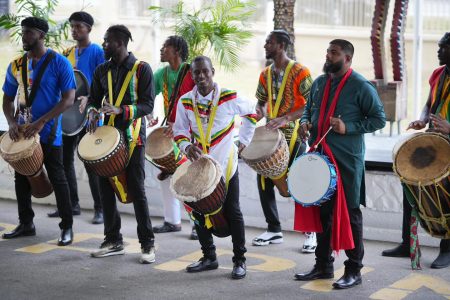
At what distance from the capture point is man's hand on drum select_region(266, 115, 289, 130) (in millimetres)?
7328

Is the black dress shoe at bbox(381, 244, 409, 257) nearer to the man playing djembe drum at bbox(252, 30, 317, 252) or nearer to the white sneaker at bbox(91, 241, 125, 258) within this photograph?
the man playing djembe drum at bbox(252, 30, 317, 252)

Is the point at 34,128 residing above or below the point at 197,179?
above

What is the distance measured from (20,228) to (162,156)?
156 centimetres

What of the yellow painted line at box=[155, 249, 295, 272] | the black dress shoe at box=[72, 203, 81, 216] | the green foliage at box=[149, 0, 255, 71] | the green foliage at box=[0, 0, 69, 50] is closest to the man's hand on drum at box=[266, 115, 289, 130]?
the yellow painted line at box=[155, 249, 295, 272]

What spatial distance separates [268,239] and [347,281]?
5.36ft

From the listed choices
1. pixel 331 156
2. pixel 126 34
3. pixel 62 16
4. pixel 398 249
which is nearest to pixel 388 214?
pixel 398 249

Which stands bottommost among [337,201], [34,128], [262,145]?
[337,201]

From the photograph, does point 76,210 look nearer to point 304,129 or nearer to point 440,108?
point 304,129

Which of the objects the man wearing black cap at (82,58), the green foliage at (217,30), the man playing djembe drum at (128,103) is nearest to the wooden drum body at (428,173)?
the man playing djembe drum at (128,103)

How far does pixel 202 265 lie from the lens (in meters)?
7.02

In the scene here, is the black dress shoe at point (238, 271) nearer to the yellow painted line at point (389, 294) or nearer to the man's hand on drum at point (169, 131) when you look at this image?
the yellow painted line at point (389, 294)

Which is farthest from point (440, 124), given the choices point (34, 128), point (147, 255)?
point (34, 128)

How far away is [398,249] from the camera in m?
7.55

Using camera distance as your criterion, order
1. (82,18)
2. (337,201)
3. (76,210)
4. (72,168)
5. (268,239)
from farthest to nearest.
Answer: (76,210) < (72,168) < (82,18) < (268,239) < (337,201)
